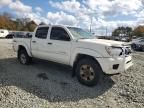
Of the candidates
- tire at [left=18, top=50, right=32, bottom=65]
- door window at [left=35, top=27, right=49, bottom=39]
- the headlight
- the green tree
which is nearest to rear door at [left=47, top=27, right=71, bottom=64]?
door window at [left=35, top=27, right=49, bottom=39]

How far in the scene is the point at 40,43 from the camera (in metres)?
7.99

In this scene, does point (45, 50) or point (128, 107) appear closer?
point (128, 107)

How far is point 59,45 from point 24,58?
279 centimetres

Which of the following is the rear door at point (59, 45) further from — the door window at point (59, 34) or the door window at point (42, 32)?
the door window at point (42, 32)

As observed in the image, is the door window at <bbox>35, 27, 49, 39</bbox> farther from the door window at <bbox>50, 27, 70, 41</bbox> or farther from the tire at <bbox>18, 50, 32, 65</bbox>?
the tire at <bbox>18, 50, 32, 65</bbox>

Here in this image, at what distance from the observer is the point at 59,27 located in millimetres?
7398

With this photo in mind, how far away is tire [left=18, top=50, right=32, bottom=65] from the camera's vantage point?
9.05m

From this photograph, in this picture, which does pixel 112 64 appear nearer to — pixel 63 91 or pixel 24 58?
pixel 63 91

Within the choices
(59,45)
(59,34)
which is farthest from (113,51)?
(59,34)

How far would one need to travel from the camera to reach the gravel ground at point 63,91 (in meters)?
5.03

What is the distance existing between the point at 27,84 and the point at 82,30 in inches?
117

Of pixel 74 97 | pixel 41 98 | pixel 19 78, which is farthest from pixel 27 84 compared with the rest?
pixel 74 97

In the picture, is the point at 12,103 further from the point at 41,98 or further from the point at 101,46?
the point at 101,46

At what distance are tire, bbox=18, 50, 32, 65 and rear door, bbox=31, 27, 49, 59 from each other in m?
0.63
